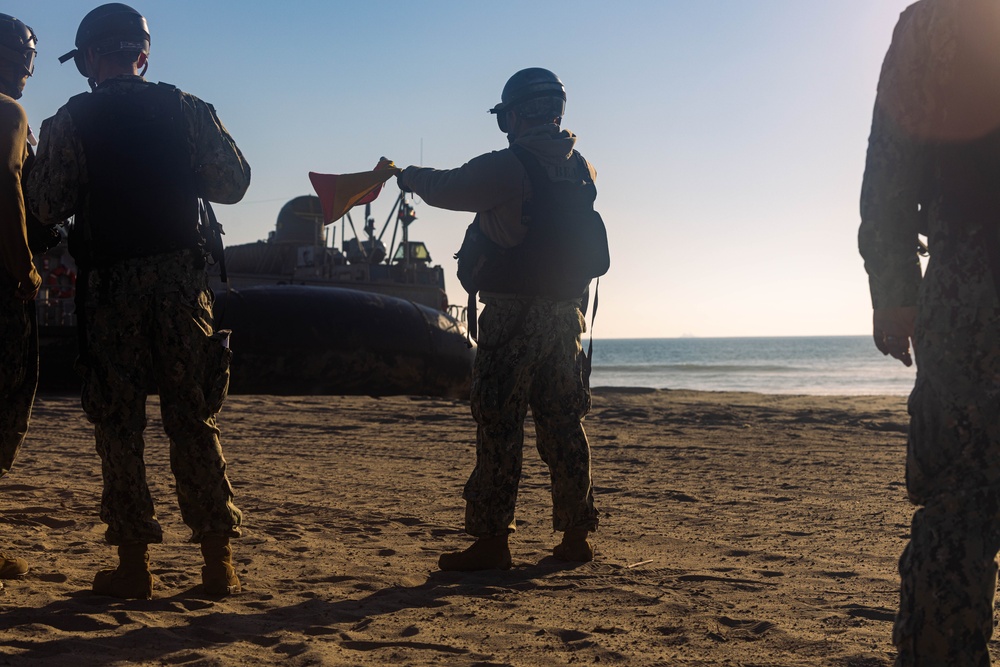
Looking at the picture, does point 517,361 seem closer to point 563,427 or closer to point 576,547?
point 563,427

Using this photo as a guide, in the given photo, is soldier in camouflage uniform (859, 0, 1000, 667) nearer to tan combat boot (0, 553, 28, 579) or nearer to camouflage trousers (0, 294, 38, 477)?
camouflage trousers (0, 294, 38, 477)

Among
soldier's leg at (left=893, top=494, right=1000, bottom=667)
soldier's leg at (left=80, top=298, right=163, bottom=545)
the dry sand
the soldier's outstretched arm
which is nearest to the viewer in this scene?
soldier's leg at (left=893, top=494, right=1000, bottom=667)

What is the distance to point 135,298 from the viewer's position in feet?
11.8

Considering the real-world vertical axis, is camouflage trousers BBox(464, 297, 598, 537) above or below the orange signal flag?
below

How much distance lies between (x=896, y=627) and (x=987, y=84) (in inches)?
49.7

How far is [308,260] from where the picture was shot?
112 ft

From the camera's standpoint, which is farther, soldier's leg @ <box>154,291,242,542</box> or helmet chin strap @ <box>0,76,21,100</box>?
helmet chin strap @ <box>0,76,21,100</box>

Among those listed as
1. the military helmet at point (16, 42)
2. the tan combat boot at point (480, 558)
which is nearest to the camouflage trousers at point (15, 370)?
the military helmet at point (16, 42)

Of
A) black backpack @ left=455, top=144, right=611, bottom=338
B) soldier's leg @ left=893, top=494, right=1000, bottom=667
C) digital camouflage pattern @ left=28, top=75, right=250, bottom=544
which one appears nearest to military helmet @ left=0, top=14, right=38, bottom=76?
digital camouflage pattern @ left=28, top=75, right=250, bottom=544

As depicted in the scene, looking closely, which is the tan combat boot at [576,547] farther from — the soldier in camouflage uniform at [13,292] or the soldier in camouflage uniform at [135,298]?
the soldier in camouflage uniform at [13,292]

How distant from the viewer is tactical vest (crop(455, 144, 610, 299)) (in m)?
4.32

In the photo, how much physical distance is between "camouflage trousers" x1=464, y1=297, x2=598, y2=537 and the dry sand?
28cm

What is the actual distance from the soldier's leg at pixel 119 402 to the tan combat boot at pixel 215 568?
208 millimetres

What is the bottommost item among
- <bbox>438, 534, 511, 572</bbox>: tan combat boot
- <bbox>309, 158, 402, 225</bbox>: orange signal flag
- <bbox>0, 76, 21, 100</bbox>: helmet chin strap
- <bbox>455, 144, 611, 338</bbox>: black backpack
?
<bbox>438, 534, 511, 572</bbox>: tan combat boot
